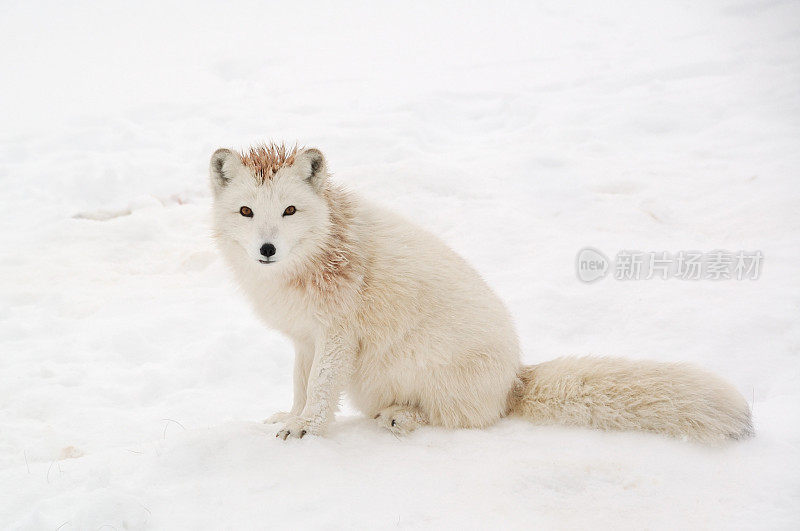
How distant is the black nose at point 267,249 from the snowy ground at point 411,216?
43.5 inches

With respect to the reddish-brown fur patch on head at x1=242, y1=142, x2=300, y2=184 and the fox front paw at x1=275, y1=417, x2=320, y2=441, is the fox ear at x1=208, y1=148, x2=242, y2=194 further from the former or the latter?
the fox front paw at x1=275, y1=417, x2=320, y2=441

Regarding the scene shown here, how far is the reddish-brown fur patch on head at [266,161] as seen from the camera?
3.62 metres

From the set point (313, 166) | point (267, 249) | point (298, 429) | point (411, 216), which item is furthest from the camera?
point (411, 216)

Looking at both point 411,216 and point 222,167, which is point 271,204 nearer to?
point 222,167

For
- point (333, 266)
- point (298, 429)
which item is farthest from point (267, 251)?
point (298, 429)

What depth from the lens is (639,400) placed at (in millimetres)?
3549

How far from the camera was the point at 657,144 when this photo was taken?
9672mm

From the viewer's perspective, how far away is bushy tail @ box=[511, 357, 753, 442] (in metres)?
3.38

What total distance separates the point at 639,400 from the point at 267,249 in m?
2.31

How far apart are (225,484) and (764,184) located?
299 inches

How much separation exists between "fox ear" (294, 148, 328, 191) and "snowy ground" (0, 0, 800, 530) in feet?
3.80

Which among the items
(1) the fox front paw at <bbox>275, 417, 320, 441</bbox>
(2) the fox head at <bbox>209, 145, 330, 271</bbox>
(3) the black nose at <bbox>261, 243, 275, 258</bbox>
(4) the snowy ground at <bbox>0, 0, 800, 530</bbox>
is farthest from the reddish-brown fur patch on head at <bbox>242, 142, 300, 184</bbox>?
(1) the fox front paw at <bbox>275, 417, 320, 441</bbox>

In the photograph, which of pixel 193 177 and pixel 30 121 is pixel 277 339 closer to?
pixel 193 177

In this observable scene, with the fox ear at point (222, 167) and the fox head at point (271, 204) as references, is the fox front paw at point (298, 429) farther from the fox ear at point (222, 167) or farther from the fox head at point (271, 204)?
the fox ear at point (222, 167)
